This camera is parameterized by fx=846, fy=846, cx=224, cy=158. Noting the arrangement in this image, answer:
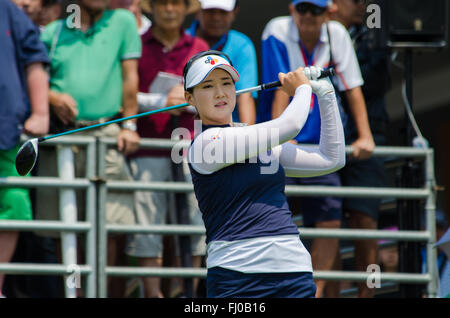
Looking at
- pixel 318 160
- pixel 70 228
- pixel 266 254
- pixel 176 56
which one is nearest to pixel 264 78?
pixel 176 56

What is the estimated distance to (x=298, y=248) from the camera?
3424 mm

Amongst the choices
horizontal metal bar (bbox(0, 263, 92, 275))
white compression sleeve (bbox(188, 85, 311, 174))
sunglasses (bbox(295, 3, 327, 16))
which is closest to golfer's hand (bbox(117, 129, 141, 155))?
horizontal metal bar (bbox(0, 263, 92, 275))

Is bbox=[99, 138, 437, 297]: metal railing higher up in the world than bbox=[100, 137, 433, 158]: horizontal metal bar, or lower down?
lower down

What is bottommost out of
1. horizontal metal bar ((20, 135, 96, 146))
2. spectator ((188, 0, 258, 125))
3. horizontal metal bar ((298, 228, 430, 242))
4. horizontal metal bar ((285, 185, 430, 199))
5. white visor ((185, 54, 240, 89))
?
horizontal metal bar ((298, 228, 430, 242))

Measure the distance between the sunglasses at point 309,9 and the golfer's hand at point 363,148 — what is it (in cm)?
90

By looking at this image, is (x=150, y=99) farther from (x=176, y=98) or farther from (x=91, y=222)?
(x=91, y=222)

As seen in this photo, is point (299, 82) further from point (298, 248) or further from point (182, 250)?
point (182, 250)

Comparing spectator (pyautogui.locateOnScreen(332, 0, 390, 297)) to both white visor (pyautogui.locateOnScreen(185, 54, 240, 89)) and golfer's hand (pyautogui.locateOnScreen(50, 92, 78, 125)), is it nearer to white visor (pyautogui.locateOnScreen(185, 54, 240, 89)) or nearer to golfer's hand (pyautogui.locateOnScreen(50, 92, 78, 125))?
golfer's hand (pyautogui.locateOnScreen(50, 92, 78, 125))

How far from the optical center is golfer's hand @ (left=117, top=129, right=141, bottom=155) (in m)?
5.46

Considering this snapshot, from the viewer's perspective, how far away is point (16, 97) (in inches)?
209

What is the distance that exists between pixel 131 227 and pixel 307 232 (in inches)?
44.2

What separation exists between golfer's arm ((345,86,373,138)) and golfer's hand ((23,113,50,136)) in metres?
2.02

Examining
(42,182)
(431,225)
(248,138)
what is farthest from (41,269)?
(431,225)

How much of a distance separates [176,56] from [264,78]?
62cm
